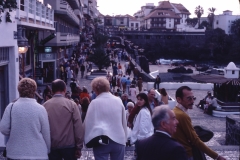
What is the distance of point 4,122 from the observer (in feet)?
14.7

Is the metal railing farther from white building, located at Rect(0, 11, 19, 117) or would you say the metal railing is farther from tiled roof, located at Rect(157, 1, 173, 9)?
tiled roof, located at Rect(157, 1, 173, 9)

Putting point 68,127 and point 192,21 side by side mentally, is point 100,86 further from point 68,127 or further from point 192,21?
point 192,21

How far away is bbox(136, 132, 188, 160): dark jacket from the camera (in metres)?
3.31

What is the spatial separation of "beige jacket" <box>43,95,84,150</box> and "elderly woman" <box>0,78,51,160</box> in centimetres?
23

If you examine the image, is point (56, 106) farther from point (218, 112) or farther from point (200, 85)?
point (200, 85)

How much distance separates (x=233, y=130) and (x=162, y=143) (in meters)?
7.77

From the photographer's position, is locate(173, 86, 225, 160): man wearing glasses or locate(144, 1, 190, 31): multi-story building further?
locate(144, 1, 190, 31): multi-story building

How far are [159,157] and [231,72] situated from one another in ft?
64.7

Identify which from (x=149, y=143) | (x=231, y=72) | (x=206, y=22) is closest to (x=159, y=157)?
(x=149, y=143)

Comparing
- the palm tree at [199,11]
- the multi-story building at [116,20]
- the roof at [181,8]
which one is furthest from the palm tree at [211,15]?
the multi-story building at [116,20]

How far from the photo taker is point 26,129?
4.40 metres

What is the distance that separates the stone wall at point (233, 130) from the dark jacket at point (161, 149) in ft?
24.2

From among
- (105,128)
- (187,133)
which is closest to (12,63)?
(105,128)

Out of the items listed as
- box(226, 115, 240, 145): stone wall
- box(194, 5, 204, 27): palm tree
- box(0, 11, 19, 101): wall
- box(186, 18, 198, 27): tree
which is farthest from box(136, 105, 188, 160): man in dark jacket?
box(194, 5, 204, 27): palm tree
